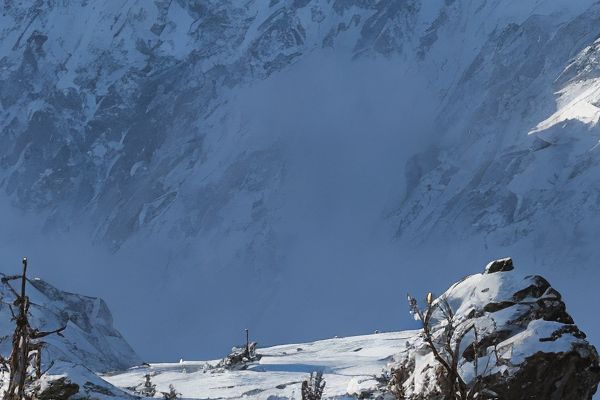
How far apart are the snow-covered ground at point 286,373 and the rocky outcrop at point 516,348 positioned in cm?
533

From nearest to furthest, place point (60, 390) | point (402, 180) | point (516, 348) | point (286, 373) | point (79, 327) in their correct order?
point (516, 348) < point (60, 390) < point (286, 373) < point (79, 327) < point (402, 180)

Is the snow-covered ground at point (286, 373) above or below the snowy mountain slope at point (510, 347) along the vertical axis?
above

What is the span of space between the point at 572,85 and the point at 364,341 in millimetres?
112679

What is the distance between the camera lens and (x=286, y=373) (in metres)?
32.6

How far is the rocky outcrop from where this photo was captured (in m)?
17.9

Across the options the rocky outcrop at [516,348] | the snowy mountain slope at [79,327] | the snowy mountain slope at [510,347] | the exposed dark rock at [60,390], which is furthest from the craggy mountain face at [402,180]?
the exposed dark rock at [60,390]

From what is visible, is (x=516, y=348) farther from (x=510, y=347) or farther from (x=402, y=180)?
(x=402, y=180)

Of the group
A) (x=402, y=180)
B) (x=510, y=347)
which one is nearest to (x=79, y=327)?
(x=510, y=347)

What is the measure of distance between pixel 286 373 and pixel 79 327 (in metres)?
31.8

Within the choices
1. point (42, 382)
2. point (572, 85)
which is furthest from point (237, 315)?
point (42, 382)

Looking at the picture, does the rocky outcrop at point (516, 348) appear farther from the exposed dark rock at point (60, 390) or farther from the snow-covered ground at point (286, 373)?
the exposed dark rock at point (60, 390)

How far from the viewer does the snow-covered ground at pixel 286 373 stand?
95.2 feet

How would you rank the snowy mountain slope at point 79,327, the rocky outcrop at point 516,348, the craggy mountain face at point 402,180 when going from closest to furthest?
1. the rocky outcrop at point 516,348
2. the snowy mountain slope at point 79,327
3. the craggy mountain face at point 402,180

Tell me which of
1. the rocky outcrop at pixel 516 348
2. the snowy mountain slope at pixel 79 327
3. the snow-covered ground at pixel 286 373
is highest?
the snowy mountain slope at pixel 79 327
